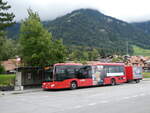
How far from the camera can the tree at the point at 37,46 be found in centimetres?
2911

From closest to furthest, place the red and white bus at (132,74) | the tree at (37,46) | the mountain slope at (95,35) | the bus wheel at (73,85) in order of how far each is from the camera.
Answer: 1. the bus wheel at (73,85)
2. the tree at (37,46)
3. the red and white bus at (132,74)
4. the mountain slope at (95,35)

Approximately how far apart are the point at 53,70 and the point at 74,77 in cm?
290

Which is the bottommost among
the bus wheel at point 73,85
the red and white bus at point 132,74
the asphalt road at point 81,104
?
the asphalt road at point 81,104

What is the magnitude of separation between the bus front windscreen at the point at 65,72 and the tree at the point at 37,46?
2.43 metres

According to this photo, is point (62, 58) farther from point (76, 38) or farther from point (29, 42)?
point (76, 38)

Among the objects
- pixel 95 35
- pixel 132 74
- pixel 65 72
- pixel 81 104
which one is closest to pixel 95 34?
pixel 95 35

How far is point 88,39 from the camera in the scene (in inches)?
5881

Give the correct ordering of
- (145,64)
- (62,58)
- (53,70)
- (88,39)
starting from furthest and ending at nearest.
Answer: (88,39)
(145,64)
(62,58)
(53,70)

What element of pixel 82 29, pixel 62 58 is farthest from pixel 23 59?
pixel 82 29

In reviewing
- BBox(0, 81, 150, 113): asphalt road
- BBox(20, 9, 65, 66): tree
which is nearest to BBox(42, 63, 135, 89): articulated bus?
BBox(20, 9, 65, 66): tree

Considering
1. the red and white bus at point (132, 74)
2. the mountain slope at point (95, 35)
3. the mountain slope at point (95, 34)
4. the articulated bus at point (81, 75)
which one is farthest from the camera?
the mountain slope at point (95, 34)

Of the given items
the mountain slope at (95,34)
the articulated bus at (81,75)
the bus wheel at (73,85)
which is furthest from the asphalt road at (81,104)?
the mountain slope at (95,34)

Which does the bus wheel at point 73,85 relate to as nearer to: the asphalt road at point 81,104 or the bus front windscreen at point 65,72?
the bus front windscreen at point 65,72

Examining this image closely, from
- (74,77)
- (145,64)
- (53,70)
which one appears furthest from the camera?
(145,64)
